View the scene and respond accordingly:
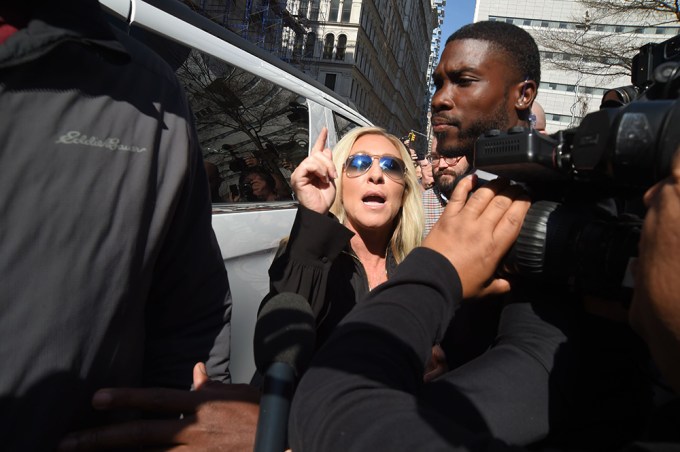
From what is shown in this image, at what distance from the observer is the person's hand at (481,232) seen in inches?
37.7

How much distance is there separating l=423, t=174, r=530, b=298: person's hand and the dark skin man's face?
3.43ft

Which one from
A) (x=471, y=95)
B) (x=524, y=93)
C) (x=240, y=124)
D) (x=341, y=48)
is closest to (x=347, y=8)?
(x=341, y=48)

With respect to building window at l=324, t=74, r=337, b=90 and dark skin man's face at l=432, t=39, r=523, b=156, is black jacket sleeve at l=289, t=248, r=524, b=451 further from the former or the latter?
building window at l=324, t=74, r=337, b=90

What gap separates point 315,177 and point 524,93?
3.55 ft

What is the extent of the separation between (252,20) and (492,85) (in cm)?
2535

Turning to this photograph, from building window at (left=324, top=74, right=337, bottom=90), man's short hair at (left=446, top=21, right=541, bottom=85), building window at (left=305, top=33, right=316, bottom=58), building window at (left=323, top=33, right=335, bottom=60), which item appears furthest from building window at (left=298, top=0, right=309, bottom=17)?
man's short hair at (left=446, top=21, right=541, bottom=85)

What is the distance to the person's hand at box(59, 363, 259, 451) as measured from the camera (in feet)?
3.31

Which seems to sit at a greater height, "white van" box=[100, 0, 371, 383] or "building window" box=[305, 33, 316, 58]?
"building window" box=[305, 33, 316, 58]

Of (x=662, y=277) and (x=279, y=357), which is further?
(x=279, y=357)

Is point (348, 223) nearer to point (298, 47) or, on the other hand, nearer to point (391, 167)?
point (391, 167)

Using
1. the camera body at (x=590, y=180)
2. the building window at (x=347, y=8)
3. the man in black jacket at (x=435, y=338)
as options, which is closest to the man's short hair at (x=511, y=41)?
the camera body at (x=590, y=180)

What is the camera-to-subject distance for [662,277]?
2.08ft

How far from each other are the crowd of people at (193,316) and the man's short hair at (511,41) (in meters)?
1.38

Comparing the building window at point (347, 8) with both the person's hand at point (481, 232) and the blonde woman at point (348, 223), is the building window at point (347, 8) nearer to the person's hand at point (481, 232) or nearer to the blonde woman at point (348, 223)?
the blonde woman at point (348, 223)
